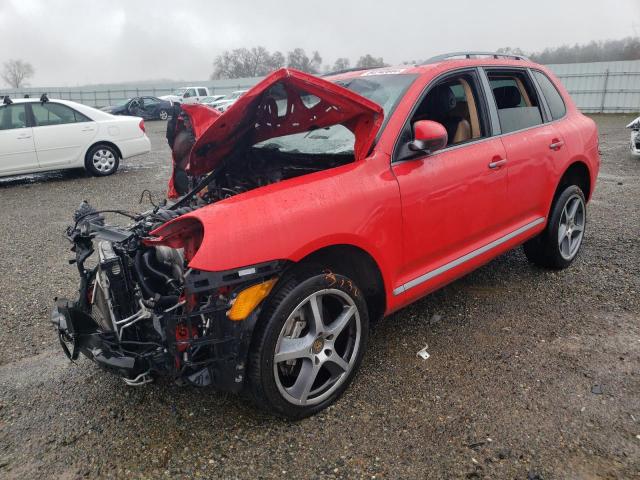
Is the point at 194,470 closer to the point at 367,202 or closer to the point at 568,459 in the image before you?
the point at 367,202

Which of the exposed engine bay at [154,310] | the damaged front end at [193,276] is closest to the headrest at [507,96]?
the damaged front end at [193,276]

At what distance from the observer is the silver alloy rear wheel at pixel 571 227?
14.0 feet

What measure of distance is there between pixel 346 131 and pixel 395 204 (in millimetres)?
694

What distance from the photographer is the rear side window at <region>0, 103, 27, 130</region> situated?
8.95 m

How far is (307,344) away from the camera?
254 cm

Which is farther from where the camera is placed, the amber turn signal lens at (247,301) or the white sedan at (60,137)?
the white sedan at (60,137)

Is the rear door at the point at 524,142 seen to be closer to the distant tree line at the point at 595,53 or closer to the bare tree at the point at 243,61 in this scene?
the distant tree line at the point at 595,53

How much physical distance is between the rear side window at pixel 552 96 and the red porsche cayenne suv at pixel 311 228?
266 mm

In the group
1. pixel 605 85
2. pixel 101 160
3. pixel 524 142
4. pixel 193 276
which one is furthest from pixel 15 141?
pixel 605 85

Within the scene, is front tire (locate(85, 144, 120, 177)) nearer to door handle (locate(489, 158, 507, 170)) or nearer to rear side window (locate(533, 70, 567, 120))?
rear side window (locate(533, 70, 567, 120))

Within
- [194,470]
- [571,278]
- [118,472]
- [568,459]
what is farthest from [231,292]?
[571,278]

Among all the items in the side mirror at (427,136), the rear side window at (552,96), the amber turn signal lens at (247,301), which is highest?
the rear side window at (552,96)

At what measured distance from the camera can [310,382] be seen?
2.58 meters

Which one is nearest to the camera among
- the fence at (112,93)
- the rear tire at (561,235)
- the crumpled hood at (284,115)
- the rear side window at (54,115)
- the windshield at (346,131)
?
the crumpled hood at (284,115)
